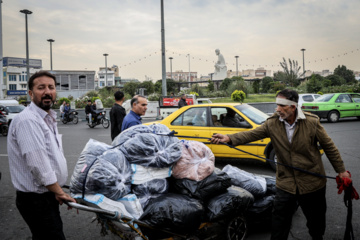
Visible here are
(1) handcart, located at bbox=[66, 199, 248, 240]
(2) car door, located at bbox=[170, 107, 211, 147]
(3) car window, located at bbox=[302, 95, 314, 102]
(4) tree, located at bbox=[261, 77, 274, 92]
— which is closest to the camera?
(1) handcart, located at bbox=[66, 199, 248, 240]

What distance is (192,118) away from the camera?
724 centimetres

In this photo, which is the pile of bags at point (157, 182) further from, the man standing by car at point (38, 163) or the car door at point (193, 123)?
the car door at point (193, 123)

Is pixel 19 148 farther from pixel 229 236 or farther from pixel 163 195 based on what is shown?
pixel 229 236

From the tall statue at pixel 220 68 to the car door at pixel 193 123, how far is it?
39983mm

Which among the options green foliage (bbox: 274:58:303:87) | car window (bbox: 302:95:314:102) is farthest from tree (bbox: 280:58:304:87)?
car window (bbox: 302:95:314:102)

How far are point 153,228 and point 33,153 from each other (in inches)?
50.7

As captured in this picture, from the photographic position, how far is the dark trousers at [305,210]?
2.92 meters

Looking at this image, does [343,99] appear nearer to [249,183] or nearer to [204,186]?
[249,183]

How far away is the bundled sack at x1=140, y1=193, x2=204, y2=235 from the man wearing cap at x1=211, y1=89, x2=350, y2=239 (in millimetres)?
810

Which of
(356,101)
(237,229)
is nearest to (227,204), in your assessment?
(237,229)

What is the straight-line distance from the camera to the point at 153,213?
9.37 ft

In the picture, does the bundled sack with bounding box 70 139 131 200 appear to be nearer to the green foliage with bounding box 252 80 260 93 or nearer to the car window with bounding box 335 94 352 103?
the car window with bounding box 335 94 352 103

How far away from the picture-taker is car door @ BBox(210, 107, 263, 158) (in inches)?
263

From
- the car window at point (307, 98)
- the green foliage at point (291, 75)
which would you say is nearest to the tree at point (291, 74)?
the green foliage at point (291, 75)
